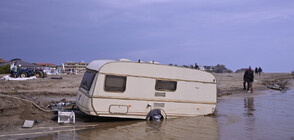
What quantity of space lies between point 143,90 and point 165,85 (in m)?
1.00

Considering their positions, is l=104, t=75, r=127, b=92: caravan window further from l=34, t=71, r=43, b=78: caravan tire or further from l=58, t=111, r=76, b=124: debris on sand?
l=34, t=71, r=43, b=78: caravan tire

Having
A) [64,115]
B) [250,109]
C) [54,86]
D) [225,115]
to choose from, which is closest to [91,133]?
[64,115]

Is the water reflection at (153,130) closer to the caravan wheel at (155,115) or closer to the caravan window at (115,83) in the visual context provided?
the caravan wheel at (155,115)

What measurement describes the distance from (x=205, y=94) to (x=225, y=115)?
89.9 inches

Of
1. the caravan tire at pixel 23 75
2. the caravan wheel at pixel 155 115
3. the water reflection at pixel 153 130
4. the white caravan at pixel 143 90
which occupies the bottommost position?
the water reflection at pixel 153 130

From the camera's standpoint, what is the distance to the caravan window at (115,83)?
10.2 m

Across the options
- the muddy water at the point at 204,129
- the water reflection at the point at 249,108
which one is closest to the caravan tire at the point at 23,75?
the muddy water at the point at 204,129

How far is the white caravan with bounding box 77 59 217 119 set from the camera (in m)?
10.2

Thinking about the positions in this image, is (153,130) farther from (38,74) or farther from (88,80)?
(38,74)

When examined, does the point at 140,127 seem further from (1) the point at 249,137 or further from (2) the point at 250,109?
(2) the point at 250,109

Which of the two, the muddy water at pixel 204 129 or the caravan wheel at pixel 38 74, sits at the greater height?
the caravan wheel at pixel 38 74

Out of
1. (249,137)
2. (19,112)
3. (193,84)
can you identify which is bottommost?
(249,137)

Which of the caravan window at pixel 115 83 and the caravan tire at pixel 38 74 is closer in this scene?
the caravan window at pixel 115 83

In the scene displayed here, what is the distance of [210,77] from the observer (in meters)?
12.3
